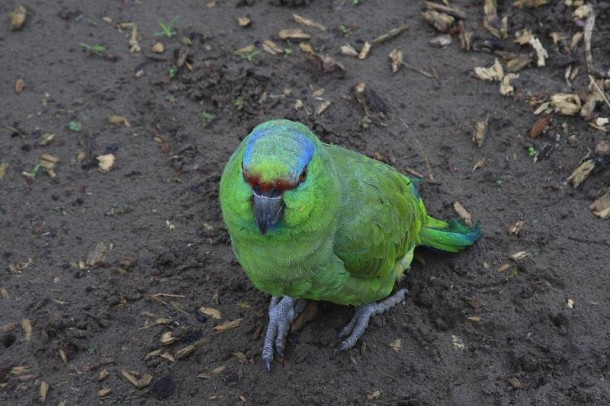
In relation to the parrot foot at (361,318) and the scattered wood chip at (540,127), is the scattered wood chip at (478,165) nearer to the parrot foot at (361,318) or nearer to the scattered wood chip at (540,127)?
the scattered wood chip at (540,127)

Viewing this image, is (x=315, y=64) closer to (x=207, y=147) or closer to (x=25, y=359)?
(x=207, y=147)

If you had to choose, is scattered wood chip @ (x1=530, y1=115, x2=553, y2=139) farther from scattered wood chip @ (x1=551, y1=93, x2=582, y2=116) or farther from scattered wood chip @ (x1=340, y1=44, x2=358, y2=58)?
scattered wood chip @ (x1=340, y1=44, x2=358, y2=58)

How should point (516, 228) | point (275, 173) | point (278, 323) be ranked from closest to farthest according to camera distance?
point (275, 173) → point (278, 323) → point (516, 228)

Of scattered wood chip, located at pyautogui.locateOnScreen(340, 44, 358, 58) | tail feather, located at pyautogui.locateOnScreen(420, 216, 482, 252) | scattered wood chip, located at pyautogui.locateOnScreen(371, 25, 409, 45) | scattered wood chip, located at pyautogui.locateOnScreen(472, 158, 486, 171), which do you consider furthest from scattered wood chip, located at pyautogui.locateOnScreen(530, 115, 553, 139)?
scattered wood chip, located at pyautogui.locateOnScreen(340, 44, 358, 58)

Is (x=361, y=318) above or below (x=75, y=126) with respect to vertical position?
below

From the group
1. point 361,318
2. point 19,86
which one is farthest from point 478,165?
point 19,86

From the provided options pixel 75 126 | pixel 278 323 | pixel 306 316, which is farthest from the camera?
pixel 75 126

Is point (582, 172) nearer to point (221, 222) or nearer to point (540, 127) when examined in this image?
point (540, 127)
